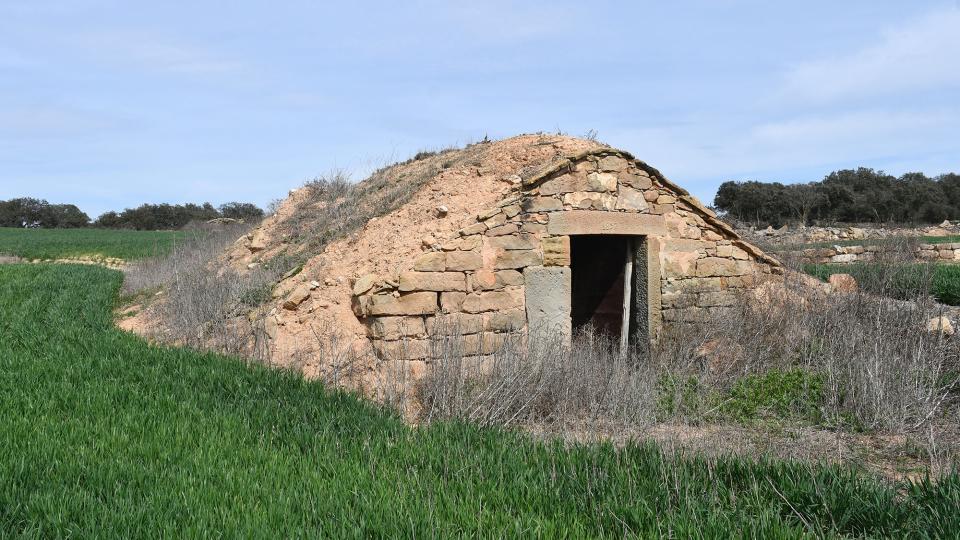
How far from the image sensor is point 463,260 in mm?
7629

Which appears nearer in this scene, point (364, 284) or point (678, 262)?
point (364, 284)

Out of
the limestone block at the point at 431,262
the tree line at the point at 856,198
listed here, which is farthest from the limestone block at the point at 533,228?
the tree line at the point at 856,198

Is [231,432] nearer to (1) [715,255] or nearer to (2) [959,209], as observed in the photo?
(1) [715,255]

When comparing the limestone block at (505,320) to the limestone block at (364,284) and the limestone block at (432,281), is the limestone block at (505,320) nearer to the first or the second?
the limestone block at (432,281)

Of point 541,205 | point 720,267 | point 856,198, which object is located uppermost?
point 856,198

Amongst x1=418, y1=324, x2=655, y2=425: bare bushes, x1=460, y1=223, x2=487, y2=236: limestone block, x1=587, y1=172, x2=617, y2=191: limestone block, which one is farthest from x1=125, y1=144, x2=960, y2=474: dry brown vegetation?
x1=587, y1=172, x2=617, y2=191: limestone block

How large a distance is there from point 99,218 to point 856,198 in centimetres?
6329

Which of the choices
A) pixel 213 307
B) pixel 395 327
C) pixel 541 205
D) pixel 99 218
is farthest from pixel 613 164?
pixel 99 218

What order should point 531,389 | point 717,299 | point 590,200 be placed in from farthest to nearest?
1. point 717,299
2. point 590,200
3. point 531,389

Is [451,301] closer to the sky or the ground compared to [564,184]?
closer to the ground

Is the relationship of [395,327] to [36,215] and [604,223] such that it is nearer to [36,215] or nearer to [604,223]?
[604,223]

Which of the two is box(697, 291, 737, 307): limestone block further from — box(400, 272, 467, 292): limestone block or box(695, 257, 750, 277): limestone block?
box(400, 272, 467, 292): limestone block

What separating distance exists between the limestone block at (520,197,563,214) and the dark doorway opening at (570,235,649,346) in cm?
155

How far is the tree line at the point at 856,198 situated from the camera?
36.9m
